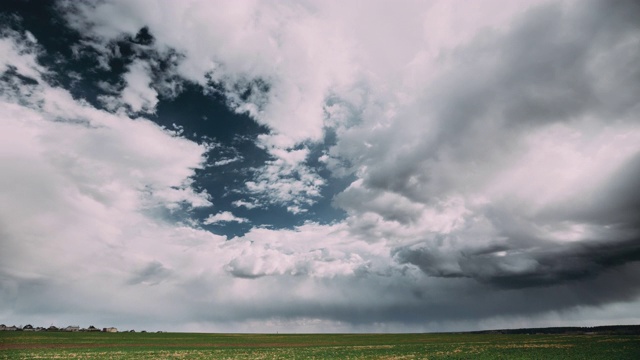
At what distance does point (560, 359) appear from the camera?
4516 centimetres

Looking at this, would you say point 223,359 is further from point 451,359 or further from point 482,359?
point 482,359

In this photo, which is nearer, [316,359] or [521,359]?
[521,359]

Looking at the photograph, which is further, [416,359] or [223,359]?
[223,359]

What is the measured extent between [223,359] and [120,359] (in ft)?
45.6

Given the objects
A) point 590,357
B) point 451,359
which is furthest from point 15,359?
point 590,357

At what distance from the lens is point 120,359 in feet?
155

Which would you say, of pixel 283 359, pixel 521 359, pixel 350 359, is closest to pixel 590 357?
pixel 521 359

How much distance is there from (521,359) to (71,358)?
60305 millimetres

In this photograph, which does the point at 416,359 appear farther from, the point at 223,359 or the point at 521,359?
the point at 223,359

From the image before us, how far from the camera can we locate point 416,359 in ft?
143

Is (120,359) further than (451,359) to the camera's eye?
Yes

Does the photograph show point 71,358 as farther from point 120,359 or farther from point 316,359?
point 316,359

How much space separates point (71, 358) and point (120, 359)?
674 cm

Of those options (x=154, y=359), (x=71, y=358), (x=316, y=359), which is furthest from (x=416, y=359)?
(x=71, y=358)
